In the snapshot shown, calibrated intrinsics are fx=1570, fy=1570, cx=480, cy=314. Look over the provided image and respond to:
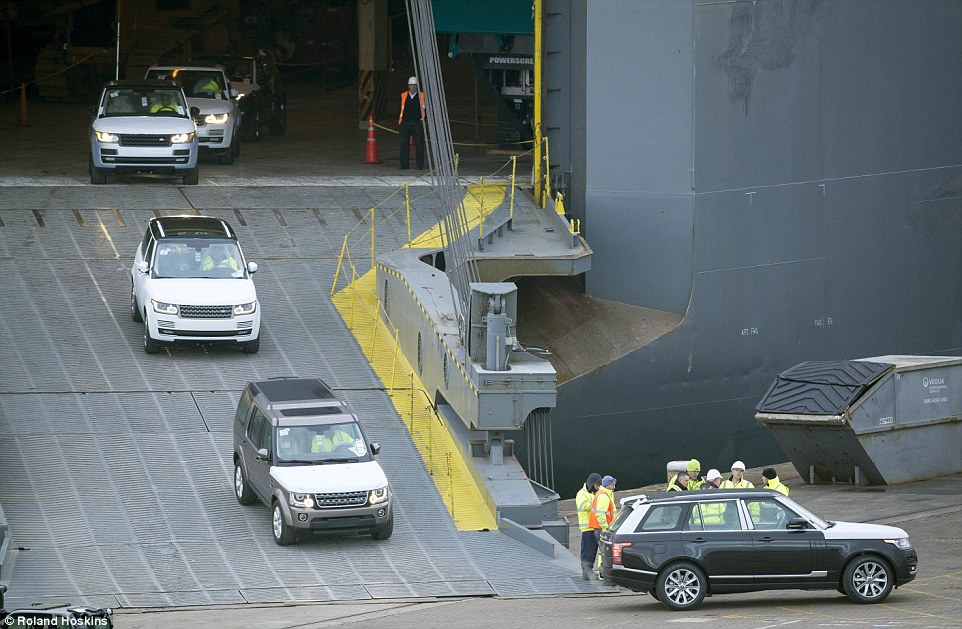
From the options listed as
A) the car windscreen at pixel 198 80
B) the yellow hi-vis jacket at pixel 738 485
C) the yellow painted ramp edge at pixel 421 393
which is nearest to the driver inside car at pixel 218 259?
the yellow painted ramp edge at pixel 421 393

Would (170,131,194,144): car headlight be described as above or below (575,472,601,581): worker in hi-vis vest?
above

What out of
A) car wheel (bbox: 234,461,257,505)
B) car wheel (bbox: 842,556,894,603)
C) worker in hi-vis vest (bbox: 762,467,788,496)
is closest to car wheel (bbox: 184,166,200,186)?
car wheel (bbox: 234,461,257,505)

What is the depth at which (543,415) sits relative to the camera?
2103 centimetres

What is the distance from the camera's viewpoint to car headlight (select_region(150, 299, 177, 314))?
75.0 feet

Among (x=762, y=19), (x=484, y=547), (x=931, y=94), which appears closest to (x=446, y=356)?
(x=484, y=547)

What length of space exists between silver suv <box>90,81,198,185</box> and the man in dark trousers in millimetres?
4446

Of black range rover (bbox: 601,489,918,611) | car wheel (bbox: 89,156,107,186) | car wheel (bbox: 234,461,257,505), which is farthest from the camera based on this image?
car wheel (bbox: 89,156,107,186)

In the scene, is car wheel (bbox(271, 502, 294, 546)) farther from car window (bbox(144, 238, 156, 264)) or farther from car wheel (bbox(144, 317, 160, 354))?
car window (bbox(144, 238, 156, 264))

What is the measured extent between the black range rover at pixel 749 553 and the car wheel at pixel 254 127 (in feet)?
82.1

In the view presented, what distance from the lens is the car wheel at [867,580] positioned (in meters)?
15.6

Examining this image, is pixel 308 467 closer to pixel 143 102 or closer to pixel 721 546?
pixel 721 546

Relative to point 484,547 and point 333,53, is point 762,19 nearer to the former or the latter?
point 484,547

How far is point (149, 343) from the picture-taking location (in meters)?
23.5

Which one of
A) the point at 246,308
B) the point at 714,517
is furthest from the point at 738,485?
the point at 246,308
